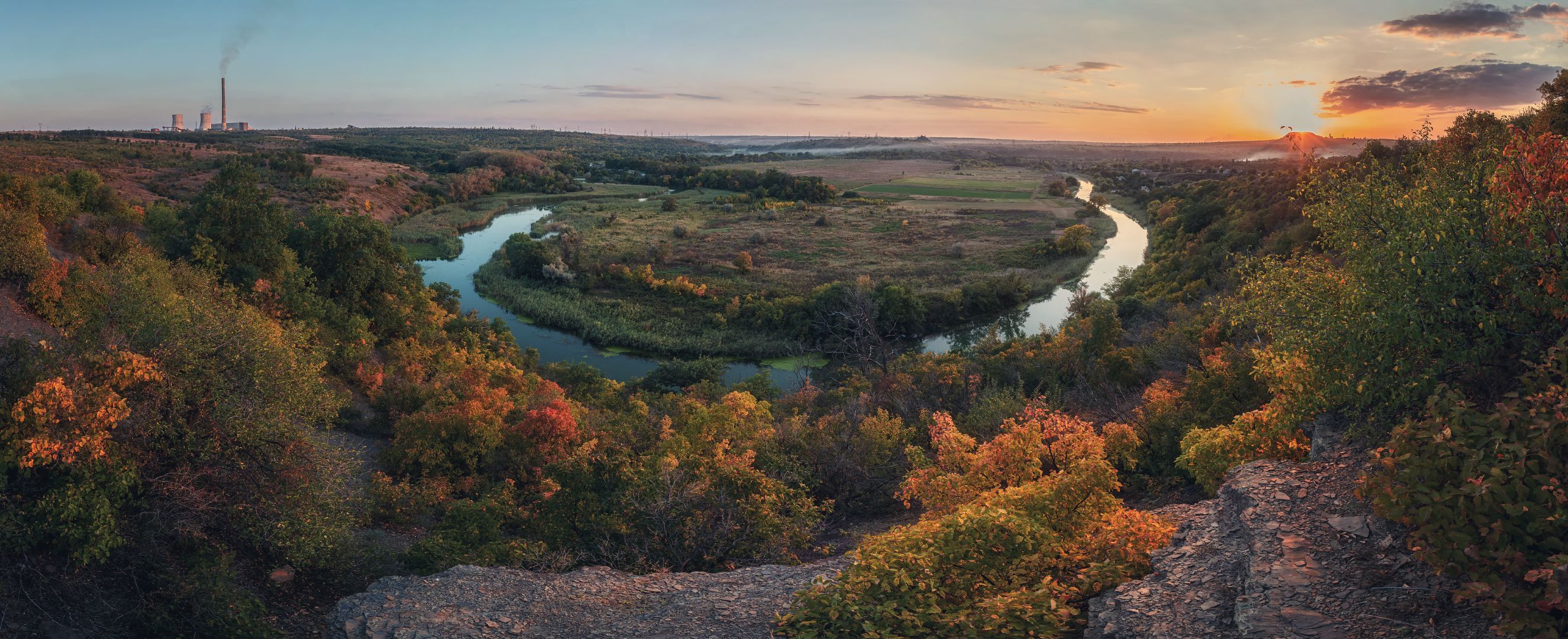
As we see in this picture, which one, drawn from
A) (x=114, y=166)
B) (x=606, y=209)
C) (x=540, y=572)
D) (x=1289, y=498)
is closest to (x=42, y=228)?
(x=540, y=572)

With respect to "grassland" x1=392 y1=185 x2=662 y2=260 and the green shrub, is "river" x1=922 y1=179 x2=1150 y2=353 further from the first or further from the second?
"grassland" x1=392 y1=185 x2=662 y2=260

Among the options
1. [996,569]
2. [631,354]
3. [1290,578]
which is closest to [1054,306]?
[631,354]

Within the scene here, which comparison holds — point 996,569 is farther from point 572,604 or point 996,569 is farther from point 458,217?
point 458,217

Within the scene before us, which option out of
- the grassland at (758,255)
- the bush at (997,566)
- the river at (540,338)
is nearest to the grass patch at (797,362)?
the river at (540,338)

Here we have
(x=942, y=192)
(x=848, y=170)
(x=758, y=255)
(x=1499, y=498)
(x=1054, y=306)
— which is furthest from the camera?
(x=848, y=170)

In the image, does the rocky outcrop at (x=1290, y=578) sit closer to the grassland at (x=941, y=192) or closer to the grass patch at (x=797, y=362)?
the grass patch at (x=797, y=362)

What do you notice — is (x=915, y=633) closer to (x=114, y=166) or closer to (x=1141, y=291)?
(x=1141, y=291)

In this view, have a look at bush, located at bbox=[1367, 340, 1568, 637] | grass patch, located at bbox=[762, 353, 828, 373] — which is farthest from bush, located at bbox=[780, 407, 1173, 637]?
grass patch, located at bbox=[762, 353, 828, 373]
